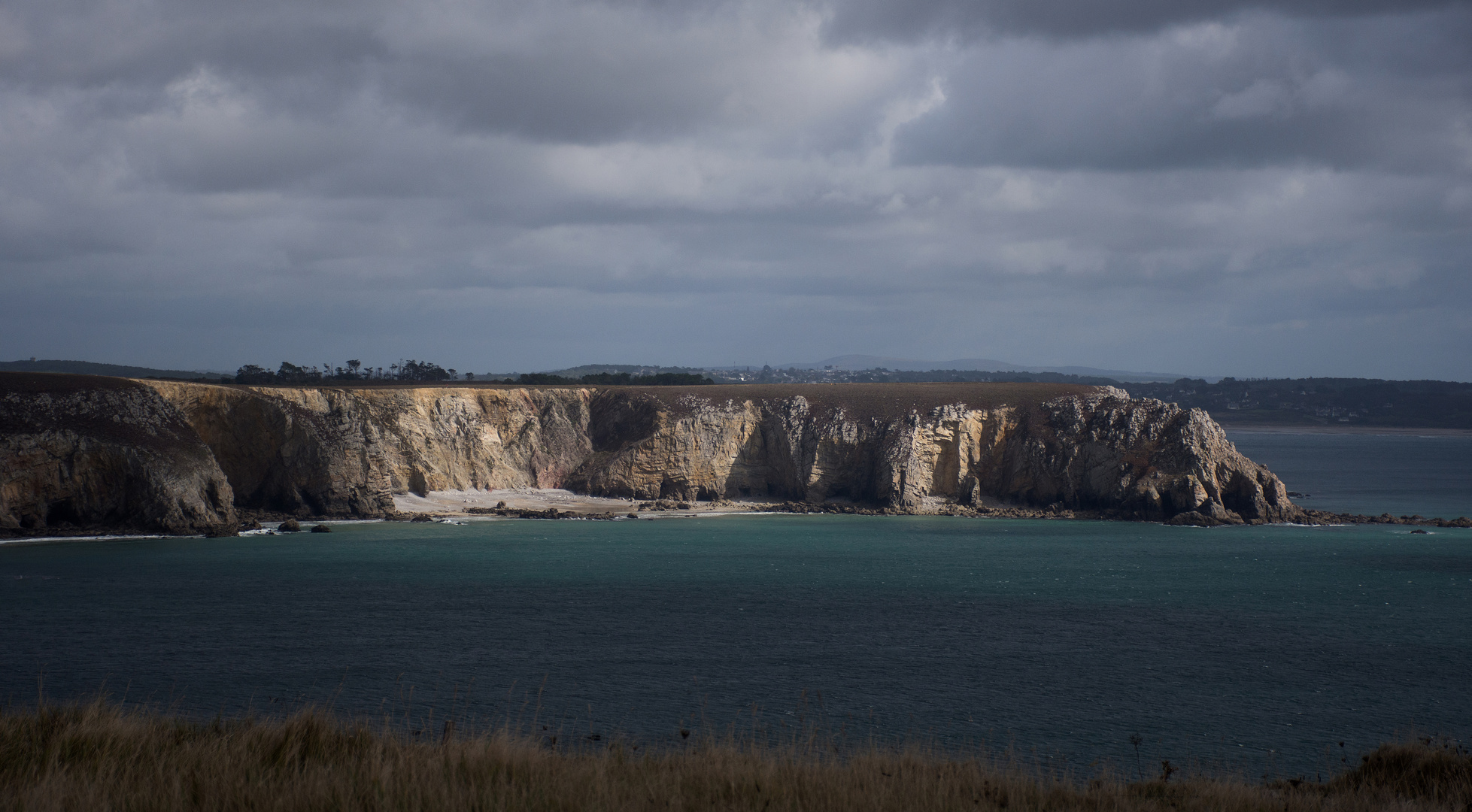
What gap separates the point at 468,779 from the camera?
1091cm

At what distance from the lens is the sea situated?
24.3 metres

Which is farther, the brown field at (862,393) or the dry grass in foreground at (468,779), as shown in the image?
the brown field at (862,393)

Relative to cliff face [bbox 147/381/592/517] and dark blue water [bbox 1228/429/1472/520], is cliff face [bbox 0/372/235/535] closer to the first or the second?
cliff face [bbox 147/381/592/517]

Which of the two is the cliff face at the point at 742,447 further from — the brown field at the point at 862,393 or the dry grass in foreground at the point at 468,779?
the dry grass in foreground at the point at 468,779

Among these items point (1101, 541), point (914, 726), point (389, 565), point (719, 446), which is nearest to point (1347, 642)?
point (914, 726)

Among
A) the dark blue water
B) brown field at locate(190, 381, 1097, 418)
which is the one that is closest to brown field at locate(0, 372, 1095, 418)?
brown field at locate(190, 381, 1097, 418)

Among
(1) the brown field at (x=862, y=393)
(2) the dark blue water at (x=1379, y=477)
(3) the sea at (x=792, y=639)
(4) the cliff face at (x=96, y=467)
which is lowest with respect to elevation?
(2) the dark blue water at (x=1379, y=477)

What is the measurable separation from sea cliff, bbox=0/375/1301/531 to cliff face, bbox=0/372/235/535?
2.15 ft

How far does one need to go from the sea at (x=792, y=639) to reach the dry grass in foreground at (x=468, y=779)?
1644 millimetres

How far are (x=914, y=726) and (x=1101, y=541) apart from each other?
45.5 m

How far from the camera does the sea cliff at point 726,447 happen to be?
7181 cm

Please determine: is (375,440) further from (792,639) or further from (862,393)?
(792,639)

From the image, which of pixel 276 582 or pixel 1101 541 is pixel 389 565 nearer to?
pixel 276 582

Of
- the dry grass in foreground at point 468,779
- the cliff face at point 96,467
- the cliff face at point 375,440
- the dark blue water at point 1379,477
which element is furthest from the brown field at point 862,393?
the dry grass in foreground at point 468,779
